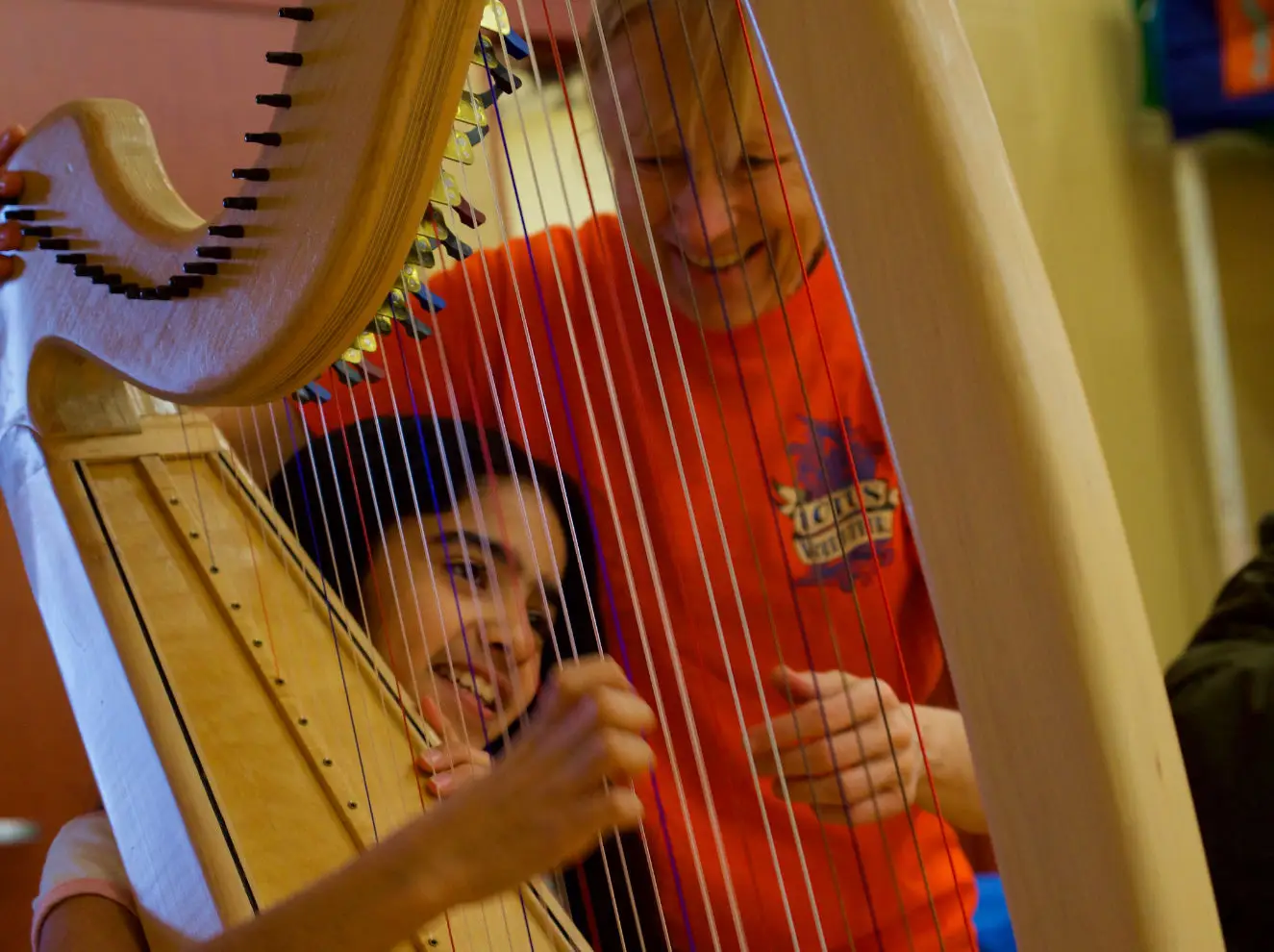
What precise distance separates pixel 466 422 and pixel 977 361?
71 centimetres

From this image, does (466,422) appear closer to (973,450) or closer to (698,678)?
(698,678)

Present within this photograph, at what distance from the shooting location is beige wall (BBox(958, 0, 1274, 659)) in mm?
1756

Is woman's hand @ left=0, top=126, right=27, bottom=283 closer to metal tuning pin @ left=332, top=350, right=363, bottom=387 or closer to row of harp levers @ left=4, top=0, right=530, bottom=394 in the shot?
row of harp levers @ left=4, top=0, right=530, bottom=394

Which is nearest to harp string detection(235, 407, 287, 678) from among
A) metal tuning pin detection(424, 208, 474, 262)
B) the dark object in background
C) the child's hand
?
the child's hand

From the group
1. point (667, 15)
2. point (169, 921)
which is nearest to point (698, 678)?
point (169, 921)

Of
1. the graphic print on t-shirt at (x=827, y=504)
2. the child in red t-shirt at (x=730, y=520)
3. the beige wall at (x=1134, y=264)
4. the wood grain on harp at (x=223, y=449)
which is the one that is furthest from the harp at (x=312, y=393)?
the beige wall at (x=1134, y=264)

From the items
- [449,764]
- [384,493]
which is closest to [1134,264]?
[384,493]

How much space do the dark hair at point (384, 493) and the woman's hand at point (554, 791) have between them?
377 millimetres

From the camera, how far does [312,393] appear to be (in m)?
0.77

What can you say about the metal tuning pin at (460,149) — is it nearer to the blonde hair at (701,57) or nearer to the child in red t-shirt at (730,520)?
the blonde hair at (701,57)

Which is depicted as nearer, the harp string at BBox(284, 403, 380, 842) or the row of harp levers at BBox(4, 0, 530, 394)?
the row of harp levers at BBox(4, 0, 530, 394)

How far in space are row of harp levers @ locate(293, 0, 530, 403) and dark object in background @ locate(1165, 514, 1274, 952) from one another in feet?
2.90

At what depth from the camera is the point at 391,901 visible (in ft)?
1.71

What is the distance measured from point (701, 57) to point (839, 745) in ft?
1.22
